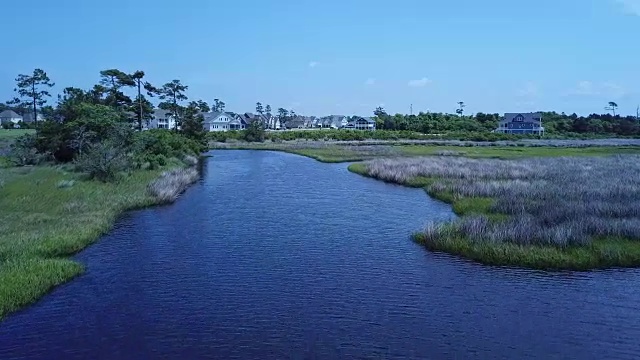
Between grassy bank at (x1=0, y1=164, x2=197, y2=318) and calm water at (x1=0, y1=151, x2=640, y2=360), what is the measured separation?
2.58 feet

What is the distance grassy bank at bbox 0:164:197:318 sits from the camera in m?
18.3

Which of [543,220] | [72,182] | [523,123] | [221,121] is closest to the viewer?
[543,220]

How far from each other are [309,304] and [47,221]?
16504mm

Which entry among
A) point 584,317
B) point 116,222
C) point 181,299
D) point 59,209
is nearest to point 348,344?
point 181,299

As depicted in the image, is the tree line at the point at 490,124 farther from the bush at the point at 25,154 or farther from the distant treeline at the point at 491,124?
the bush at the point at 25,154

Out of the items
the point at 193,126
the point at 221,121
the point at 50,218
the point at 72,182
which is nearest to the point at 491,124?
the point at 221,121

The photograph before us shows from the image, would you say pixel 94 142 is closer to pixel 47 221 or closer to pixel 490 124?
pixel 47 221

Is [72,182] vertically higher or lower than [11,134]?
lower

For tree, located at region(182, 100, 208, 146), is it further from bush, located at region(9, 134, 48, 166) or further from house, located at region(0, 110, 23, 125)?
house, located at region(0, 110, 23, 125)

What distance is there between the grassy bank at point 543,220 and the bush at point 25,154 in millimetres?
37725

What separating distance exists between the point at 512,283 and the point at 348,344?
795 cm

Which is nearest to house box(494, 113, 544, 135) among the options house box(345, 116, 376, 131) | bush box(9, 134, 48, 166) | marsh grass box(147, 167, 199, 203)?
house box(345, 116, 376, 131)

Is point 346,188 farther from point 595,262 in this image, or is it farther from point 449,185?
point 595,262

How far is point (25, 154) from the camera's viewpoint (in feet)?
173
